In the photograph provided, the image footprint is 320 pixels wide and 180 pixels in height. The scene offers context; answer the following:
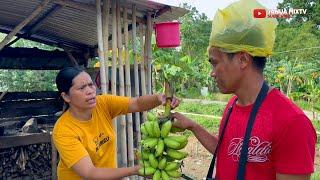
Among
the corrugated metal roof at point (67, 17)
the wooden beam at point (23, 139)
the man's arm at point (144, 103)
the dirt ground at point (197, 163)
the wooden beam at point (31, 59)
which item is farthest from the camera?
the dirt ground at point (197, 163)

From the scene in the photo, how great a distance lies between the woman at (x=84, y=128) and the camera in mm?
2574

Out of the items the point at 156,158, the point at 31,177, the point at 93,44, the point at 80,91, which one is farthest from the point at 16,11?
the point at 156,158

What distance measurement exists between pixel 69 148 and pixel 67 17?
3.46 metres

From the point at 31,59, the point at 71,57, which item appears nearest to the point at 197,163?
the point at 71,57

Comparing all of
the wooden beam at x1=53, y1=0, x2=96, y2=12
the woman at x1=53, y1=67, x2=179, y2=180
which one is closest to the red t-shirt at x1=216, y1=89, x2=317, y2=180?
the woman at x1=53, y1=67, x2=179, y2=180

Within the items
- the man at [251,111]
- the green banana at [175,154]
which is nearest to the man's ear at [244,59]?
the man at [251,111]

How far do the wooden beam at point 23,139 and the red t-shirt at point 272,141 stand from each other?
373 cm

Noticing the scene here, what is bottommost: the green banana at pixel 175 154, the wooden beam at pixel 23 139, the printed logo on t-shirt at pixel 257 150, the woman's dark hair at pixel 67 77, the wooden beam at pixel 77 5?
the wooden beam at pixel 23 139

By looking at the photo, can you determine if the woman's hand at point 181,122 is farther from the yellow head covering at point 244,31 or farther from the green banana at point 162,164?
the yellow head covering at point 244,31

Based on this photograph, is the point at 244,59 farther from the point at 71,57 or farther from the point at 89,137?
the point at 71,57

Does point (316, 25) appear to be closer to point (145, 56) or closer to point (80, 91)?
point (145, 56)

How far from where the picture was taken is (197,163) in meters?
8.63

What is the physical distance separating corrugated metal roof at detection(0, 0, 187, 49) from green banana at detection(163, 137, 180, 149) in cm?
256

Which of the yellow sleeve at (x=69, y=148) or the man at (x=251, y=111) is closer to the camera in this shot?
the man at (x=251, y=111)
